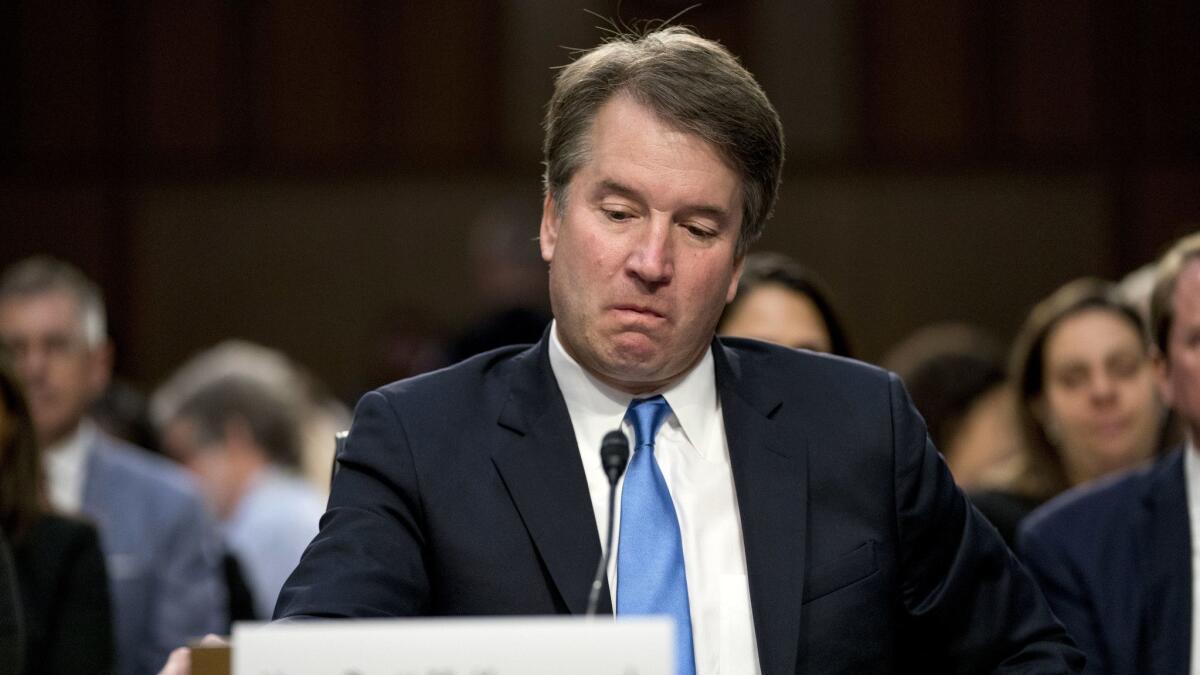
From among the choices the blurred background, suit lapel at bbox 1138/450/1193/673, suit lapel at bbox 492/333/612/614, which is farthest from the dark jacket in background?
the blurred background

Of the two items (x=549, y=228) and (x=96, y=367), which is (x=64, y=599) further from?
(x=549, y=228)

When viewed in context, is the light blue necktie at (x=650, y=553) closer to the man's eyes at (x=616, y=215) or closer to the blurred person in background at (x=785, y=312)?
the man's eyes at (x=616, y=215)

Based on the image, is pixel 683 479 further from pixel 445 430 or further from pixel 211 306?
pixel 211 306

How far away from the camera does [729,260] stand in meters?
2.37

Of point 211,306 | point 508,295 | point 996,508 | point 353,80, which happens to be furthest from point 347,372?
point 996,508

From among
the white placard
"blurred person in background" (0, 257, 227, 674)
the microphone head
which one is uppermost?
the microphone head

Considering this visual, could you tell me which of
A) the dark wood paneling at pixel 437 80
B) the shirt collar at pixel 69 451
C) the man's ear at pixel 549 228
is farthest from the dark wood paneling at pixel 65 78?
the man's ear at pixel 549 228

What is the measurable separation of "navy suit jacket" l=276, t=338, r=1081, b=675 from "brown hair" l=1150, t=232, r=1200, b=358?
1.14 m

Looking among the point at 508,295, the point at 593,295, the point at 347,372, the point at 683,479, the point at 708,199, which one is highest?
the point at 708,199

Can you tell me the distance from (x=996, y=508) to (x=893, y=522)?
176cm

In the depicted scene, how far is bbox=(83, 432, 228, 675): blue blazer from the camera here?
15.3 feet

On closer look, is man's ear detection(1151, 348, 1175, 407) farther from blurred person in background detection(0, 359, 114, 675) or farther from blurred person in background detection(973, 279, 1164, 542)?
blurred person in background detection(0, 359, 114, 675)

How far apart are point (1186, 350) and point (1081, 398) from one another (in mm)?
1095

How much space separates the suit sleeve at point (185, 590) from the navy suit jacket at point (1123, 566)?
2523mm
